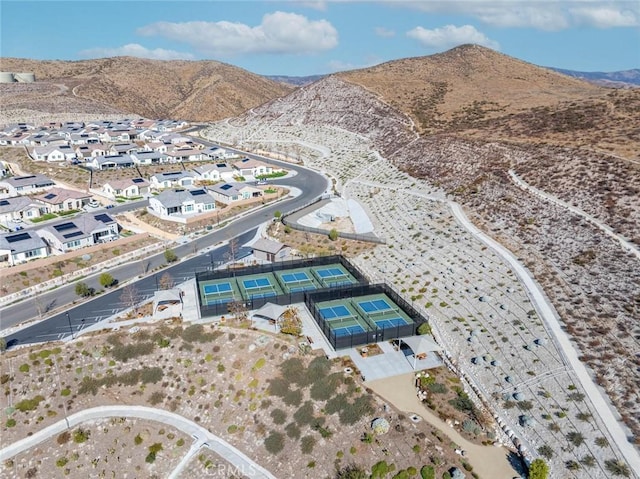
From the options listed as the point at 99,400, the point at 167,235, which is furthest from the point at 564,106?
the point at 99,400

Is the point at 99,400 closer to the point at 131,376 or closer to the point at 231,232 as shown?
the point at 131,376

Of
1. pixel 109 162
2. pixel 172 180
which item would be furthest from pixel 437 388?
pixel 109 162

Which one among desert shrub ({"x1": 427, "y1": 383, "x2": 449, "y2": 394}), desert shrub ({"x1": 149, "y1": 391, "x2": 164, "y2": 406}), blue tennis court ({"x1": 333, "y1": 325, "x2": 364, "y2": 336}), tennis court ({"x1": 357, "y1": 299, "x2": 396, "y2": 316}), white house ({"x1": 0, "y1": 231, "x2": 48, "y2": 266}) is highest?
white house ({"x1": 0, "y1": 231, "x2": 48, "y2": 266})

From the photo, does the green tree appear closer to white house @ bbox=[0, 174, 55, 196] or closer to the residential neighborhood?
the residential neighborhood

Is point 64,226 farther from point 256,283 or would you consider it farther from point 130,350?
point 256,283

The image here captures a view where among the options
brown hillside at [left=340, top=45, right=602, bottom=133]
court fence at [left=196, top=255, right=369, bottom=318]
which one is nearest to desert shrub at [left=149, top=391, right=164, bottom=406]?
court fence at [left=196, top=255, right=369, bottom=318]

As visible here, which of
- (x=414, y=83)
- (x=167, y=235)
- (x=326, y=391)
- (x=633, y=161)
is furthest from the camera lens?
(x=414, y=83)

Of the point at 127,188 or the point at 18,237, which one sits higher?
the point at 127,188
